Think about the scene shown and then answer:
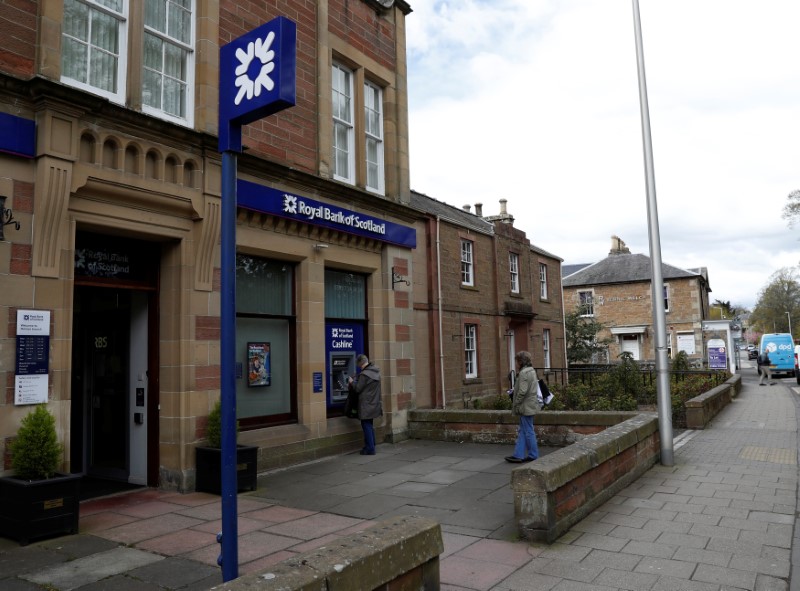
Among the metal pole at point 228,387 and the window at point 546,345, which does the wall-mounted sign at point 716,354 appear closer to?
the window at point 546,345

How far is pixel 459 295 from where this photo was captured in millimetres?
18547

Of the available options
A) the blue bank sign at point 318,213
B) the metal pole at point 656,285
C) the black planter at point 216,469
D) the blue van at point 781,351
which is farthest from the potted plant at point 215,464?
the blue van at point 781,351

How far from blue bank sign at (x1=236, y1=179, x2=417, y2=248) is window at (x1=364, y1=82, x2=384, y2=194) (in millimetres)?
1022

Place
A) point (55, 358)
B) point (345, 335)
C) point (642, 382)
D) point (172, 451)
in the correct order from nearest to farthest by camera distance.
→ point (55, 358) < point (172, 451) < point (345, 335) < point (642, 382)

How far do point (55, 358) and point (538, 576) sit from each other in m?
5.26

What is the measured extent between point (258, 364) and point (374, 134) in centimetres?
561

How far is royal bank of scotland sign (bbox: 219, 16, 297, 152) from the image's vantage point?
4.01 meters

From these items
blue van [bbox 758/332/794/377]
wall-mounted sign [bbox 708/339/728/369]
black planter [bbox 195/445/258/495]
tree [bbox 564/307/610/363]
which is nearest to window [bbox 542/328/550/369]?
tree [bbox 564/307/610/363]

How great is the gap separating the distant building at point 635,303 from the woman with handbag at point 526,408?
32.0 metres

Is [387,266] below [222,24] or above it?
below

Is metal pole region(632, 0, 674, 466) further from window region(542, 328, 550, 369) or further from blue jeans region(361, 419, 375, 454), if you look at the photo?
window region(542, 328, 550, 369)

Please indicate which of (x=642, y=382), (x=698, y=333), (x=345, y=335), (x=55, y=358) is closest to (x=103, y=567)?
(x=55, y=358)

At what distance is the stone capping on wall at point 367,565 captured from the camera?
2.79 meters

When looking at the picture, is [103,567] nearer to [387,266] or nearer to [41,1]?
[41,1]
